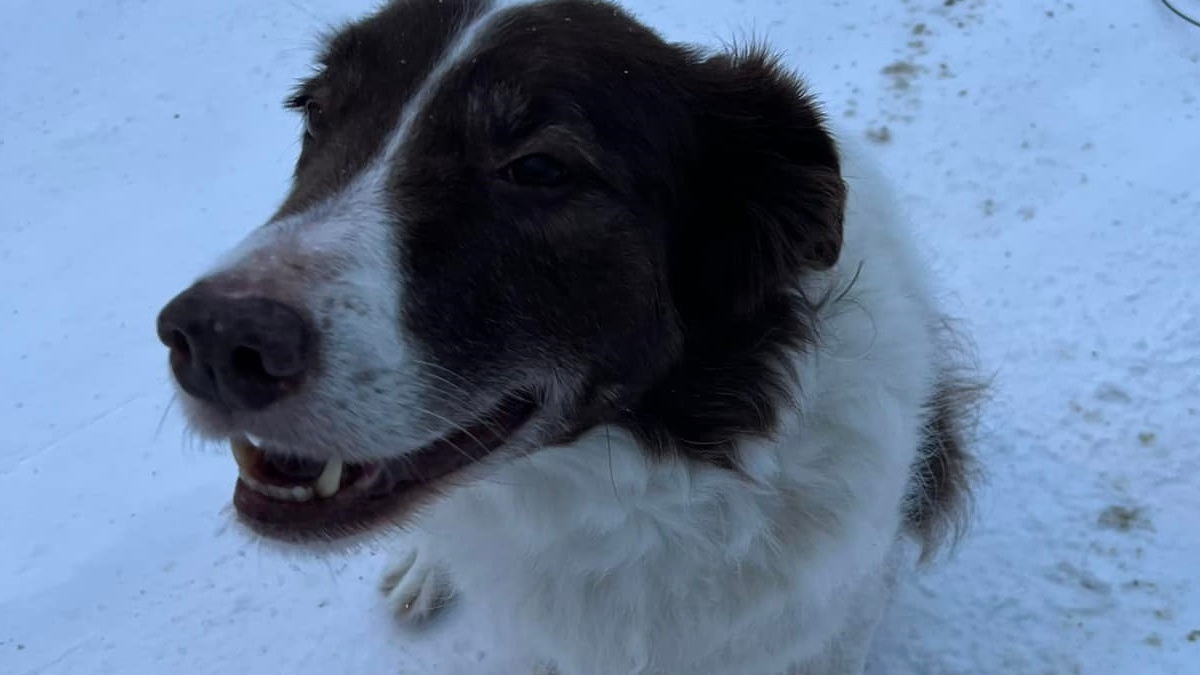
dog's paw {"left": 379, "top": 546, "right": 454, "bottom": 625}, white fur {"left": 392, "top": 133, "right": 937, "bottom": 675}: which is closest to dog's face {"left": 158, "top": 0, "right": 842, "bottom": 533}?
white fur {"left": 392, "top": 133, "right": 937, "bottom": 675}

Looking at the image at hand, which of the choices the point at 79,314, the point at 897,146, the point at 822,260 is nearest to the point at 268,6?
the point at 79,314

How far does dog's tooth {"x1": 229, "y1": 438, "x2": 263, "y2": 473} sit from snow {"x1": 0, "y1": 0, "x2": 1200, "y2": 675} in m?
0.68

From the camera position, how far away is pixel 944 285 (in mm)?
3869

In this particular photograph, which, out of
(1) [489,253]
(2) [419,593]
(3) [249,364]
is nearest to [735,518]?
(1) [489,253]

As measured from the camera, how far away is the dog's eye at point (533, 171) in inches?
78.4

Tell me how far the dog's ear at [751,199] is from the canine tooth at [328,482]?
2.52 feet

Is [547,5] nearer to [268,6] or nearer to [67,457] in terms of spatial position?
[67,457]

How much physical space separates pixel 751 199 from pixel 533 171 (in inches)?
19.9

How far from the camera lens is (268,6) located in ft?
19.6

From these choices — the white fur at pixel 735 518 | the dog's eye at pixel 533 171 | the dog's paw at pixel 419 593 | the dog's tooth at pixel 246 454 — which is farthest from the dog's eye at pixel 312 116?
the dog's paw at pixel 419 593

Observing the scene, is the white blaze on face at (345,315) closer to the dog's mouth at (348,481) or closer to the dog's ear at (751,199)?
the dog's mouth at (348,481)

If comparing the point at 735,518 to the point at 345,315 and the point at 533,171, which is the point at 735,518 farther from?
the point at 345,315

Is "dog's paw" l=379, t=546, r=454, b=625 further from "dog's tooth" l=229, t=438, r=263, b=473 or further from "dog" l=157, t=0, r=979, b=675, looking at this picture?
"dog's tooth" l=229, t=438, r=263, b=473

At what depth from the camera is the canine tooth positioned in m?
1.98
